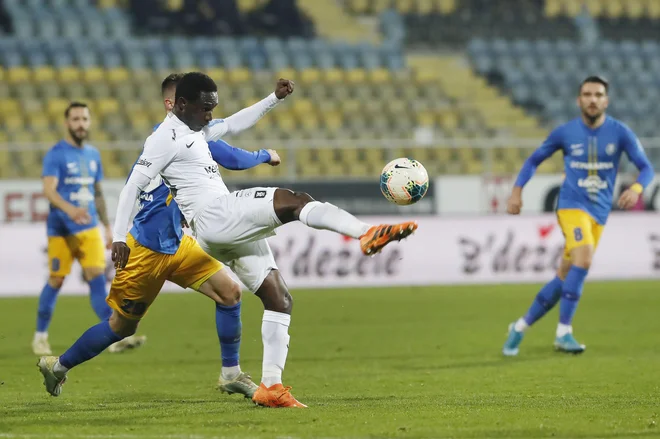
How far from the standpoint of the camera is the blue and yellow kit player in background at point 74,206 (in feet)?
36.0

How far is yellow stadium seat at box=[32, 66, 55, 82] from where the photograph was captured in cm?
2408

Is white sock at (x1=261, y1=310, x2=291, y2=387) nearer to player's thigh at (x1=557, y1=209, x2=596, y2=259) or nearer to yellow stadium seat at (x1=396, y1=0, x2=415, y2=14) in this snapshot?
player's thigh at (x1=557, y1=209, x2=596, y2=259)

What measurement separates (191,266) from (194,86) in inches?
52.4

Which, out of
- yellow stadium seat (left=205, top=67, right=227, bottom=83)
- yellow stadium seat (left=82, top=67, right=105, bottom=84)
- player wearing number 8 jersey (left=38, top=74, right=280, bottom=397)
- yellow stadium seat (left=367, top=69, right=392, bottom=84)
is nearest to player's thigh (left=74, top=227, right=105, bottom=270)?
player wearing number 8 jersey (left=38, top=74, right=280, bottom=397)

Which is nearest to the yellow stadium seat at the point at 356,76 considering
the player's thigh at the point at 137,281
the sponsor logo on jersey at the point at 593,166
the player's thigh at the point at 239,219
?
the sponsor logo on jersey at the point at 593,166

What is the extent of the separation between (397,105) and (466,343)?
14.6 meters

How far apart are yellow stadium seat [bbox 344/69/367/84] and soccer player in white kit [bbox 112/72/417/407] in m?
19.3

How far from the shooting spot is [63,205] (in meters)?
10.7

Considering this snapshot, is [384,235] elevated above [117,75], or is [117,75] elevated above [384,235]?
[117,75]

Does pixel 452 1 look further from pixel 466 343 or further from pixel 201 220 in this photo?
pixel 201 220

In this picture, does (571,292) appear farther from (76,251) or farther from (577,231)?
(76,251)

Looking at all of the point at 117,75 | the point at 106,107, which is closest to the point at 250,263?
the point at 106,107

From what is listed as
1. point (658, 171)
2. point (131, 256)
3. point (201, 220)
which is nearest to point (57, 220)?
point (131, 256)

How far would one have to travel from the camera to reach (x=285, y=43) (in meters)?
27.2
